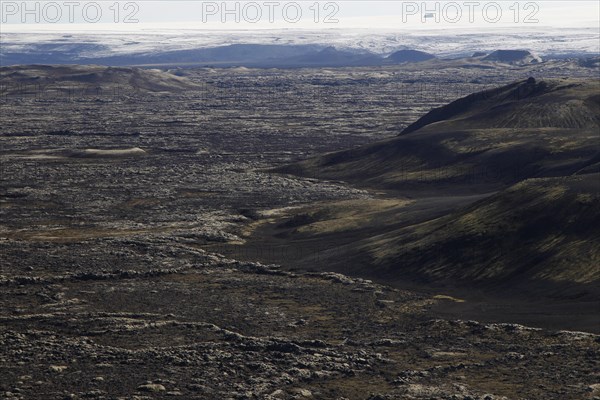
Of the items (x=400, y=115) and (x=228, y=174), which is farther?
(x=400, y=115)

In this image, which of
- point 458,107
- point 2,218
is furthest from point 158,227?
point 458,107

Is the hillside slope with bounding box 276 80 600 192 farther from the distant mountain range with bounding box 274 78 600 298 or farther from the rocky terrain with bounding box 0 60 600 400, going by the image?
the rocky terrain with bounding box 0 60 600 400

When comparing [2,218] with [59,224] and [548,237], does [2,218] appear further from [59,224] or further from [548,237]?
[548,237]

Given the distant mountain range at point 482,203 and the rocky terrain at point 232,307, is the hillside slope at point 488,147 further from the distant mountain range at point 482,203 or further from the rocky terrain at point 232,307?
the rocky terrain at point 232,307

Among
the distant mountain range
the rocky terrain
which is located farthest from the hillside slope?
the rocky terrain

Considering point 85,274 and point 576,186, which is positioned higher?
point 576,186

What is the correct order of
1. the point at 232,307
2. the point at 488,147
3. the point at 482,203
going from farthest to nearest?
the point at 488,147, the point at 482,203, the point at 232,307

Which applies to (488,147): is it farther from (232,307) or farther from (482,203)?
(232,307)

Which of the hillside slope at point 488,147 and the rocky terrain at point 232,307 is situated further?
the hillside slope at point 488,147

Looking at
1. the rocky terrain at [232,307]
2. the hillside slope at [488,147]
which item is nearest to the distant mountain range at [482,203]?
the hillside slope at [488,147]

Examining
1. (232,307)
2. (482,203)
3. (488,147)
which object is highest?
(488,147)

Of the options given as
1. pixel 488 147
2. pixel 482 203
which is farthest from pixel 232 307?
pixel 488 147
